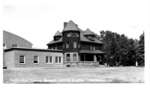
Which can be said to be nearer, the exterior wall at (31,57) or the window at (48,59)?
the exterior wall at (31,57)

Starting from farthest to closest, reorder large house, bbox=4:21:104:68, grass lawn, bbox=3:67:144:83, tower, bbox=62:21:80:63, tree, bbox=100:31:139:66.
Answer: tower, bbox=62:21:80:63 < large house, bbox=4:21:104:68 < tree, bbox=100:31:139:66 < grass lawn, bbox=3:67:144:83

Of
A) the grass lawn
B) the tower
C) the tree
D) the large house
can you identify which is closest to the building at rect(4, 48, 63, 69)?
the large house

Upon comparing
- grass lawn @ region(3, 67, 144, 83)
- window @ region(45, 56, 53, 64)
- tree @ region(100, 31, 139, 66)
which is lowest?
grass lawn @ region(3, 67, 144, 83)

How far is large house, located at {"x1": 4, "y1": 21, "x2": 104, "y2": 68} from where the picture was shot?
13565 mm

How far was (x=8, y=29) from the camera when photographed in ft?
33.9

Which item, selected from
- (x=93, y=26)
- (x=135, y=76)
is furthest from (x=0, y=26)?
(x=135, y=76)

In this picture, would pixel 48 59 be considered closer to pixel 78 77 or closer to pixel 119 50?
pixel 119 50

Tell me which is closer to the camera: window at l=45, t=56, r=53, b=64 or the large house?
the large house

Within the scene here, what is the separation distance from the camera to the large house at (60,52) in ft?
44.5

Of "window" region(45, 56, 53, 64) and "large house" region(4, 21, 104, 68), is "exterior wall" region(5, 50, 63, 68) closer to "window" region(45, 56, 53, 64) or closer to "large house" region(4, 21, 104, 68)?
"large house" region(4, 21, 104, 68)

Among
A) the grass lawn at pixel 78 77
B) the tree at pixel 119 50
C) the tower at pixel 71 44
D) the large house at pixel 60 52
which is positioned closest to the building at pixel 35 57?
the large house at pixel 60 52

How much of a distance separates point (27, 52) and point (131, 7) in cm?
896

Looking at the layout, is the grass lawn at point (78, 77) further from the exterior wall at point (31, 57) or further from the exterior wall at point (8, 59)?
the exterior wall at point (31, 57)
